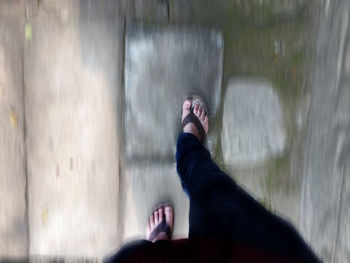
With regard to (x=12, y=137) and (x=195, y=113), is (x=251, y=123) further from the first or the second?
(x=12, y=137)

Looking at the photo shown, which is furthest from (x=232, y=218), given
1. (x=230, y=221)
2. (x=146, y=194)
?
(x=146, y=194)

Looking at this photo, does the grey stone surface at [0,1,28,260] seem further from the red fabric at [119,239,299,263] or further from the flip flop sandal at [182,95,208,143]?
the red fabric at [119,239,299,263]

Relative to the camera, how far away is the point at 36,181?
177 cm

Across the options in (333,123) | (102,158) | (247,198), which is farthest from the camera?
(102,158)

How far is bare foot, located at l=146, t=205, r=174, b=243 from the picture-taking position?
1756mm

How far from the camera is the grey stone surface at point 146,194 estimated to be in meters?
1.80

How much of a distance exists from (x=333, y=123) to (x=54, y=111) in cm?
150

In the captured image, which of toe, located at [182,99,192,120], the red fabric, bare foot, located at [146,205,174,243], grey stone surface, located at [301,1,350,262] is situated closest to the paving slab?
bare foot, located at [146,205,174,243]

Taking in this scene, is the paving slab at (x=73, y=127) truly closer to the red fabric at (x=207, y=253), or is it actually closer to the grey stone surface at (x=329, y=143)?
the red fabric at (x=207, y=253)

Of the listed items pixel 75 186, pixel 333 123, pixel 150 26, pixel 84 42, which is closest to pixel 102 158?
pixel 75 186

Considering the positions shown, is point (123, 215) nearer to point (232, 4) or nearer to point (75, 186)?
point (75, 186)

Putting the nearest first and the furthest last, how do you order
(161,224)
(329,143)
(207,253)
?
(207,253)
(329,143)
(161,224)

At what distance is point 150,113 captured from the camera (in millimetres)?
1736

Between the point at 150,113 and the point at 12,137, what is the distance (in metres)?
0.78
